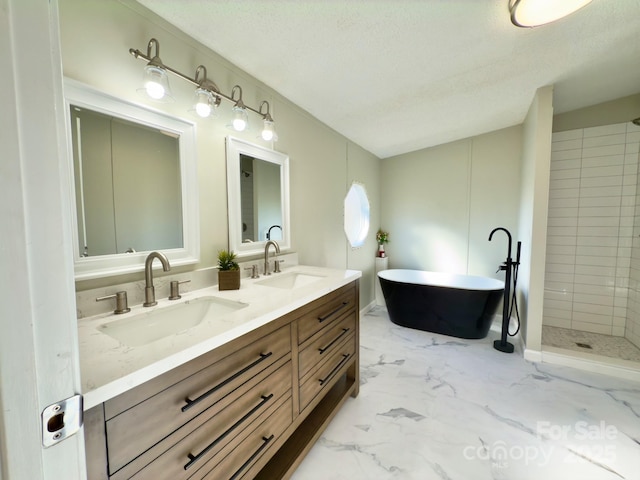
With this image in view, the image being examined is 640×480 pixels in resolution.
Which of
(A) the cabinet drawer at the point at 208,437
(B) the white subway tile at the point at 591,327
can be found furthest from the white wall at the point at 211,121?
(B) the white subway tile at the point at 591,327

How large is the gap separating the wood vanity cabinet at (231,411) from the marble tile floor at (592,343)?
260 cm

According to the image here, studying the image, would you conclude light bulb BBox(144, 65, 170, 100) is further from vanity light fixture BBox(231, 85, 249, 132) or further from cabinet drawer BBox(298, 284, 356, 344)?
cabinet drawer BBox(298, 284, 356, 344)

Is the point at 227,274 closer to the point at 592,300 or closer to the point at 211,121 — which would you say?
the point at 211,121

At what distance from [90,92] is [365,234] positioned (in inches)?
124

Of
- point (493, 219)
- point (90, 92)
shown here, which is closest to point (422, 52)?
point (90, 92)

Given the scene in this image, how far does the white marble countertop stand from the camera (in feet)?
2.08

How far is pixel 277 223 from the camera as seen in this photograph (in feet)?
6.88

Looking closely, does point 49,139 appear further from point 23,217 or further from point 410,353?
point 410,353

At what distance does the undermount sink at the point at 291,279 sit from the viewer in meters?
1.82

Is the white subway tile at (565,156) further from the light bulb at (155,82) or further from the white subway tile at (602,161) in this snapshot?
the light bulb at (155,82)

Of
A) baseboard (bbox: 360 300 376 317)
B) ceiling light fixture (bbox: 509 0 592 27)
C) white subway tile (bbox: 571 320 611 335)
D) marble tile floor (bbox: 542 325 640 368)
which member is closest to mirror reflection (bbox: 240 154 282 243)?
ceiling light fixture (bbox: 509 0 592 27)

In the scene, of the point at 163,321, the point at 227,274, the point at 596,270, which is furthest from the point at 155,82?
the point at 596,270

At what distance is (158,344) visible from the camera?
0.80m

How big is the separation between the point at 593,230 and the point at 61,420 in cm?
418
